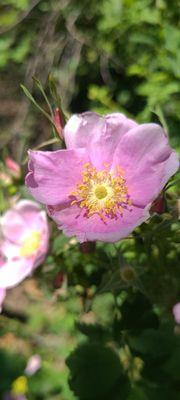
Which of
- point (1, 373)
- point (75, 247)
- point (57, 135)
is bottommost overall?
point (1, 373)

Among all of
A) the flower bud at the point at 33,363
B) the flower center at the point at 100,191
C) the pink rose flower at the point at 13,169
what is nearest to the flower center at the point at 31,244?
the pink rose flower at the point at 13,169

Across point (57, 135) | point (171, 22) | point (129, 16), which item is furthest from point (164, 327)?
point (129, 16)

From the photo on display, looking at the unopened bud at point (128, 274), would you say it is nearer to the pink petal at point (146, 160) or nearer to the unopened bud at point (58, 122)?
the pink petal at point (146, 160)

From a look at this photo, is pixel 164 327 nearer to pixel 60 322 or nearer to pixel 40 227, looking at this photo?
pixel 40 227

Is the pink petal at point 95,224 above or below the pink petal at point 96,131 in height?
below

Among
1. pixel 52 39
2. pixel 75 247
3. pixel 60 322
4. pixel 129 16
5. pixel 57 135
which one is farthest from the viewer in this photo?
pixel 52 39

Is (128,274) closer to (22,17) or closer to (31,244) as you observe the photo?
(31,244)
